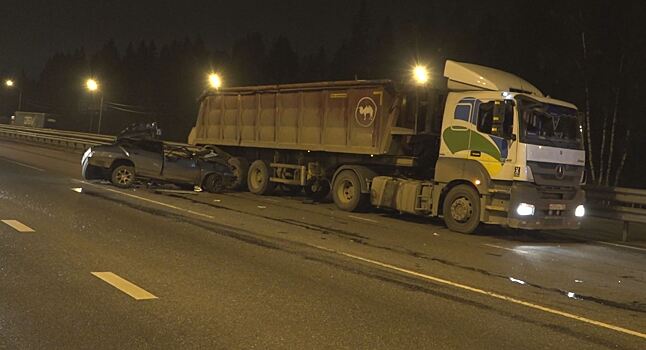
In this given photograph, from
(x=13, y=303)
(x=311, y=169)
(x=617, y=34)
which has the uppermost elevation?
(x=617, y=34)

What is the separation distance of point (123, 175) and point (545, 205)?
1137 centimetres

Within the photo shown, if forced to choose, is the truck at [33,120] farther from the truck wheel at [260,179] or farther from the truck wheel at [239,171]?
the truck wheel at [260,179]

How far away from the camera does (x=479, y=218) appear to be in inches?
544

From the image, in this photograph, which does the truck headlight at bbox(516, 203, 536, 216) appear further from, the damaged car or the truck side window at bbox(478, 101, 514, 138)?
the damaged car

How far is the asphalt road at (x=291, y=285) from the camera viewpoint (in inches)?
233

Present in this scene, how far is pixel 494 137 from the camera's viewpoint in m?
13.5

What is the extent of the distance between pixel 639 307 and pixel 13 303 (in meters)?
6.76

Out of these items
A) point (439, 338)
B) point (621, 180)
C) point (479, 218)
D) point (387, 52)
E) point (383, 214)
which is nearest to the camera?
point (439, 338)

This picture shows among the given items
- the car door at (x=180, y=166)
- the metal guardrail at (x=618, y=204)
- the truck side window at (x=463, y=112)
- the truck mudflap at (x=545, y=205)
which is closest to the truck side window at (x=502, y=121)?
the truck side window at (x=463, y=112)

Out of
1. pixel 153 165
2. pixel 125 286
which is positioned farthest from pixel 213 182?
pixel 125 286

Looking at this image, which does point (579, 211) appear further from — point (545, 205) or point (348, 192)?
point (348, 192)

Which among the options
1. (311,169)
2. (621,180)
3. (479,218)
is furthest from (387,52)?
(479,218)

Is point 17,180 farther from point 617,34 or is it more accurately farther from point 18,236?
point 617,34

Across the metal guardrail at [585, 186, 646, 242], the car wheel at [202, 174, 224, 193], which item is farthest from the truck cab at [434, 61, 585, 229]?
the car wheel at [202, 174, 224, 193]
